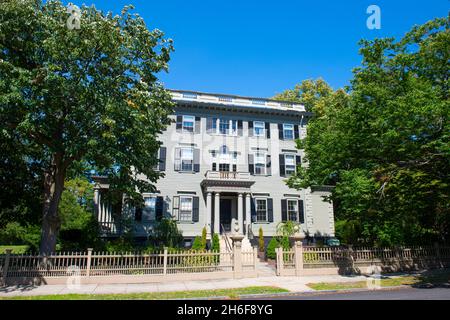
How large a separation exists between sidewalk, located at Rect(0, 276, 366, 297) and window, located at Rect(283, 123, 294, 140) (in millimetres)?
15669

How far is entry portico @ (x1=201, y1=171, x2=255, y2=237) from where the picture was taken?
76.5 ft

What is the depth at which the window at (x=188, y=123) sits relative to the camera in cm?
2608

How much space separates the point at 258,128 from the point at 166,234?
40.5ft

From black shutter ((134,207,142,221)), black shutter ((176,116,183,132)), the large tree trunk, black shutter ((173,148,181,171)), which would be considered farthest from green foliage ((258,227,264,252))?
the large tree trunk

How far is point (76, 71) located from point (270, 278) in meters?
12.4

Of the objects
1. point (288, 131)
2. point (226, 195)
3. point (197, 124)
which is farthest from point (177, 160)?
point (288, 131)

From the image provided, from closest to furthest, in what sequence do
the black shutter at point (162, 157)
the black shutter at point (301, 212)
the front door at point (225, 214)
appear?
the black shutter at point (162, 157), the front door at point (225, 214), the black shutter at point (301, 212)

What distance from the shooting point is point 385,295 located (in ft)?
34.0

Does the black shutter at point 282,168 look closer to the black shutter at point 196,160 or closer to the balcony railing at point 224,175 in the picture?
the balcony railing at point 224,175

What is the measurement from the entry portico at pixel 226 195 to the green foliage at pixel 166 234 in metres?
2.49

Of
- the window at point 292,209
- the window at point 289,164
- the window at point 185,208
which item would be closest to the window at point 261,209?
the window at point 292,209

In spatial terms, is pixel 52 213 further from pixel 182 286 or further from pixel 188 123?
pixel 188 123

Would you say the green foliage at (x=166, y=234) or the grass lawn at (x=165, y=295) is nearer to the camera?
the grass lawn at (x=165, y=295)

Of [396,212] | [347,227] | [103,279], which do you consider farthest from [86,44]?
[347,227]
